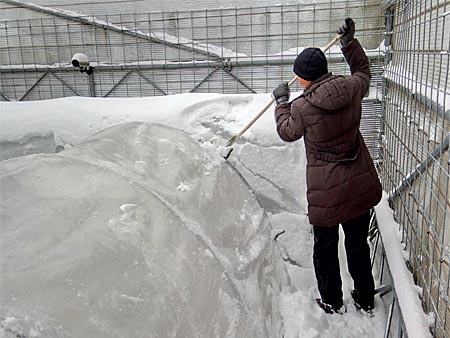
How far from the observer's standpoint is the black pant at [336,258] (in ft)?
6.68

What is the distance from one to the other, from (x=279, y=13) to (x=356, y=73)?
262 cm

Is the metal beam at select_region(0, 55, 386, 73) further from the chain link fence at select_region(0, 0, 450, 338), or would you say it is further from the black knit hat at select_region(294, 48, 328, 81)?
the black knit hat at select_region(294, 48, 328, 81)

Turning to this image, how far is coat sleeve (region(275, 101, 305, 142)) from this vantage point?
191cm

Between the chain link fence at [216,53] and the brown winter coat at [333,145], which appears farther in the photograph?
the chain link fence at [216,53]

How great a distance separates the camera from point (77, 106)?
3066 millimetres

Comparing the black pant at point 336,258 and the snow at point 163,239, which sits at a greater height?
the snow at point 163,239

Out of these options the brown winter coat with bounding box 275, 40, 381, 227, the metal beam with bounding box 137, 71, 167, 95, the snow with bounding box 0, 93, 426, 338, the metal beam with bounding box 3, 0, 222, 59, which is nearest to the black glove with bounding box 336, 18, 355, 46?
the brown winter coat with bounding box 275, 40, 381, 227

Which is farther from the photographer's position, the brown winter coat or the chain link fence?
the chain link fence

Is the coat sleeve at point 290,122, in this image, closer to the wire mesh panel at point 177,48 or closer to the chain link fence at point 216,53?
the chain link fence at point 216,53

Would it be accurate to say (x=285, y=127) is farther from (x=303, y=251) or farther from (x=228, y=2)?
(x=228, y=2)

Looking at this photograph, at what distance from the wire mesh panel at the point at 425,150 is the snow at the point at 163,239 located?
0.61ft

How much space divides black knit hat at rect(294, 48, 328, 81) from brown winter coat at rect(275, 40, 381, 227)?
3 centimetres

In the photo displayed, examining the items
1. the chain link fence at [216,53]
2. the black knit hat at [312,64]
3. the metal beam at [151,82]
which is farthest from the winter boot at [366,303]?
the metal beam at [151,82]

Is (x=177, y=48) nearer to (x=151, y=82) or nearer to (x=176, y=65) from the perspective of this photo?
(x=176, y=65)
